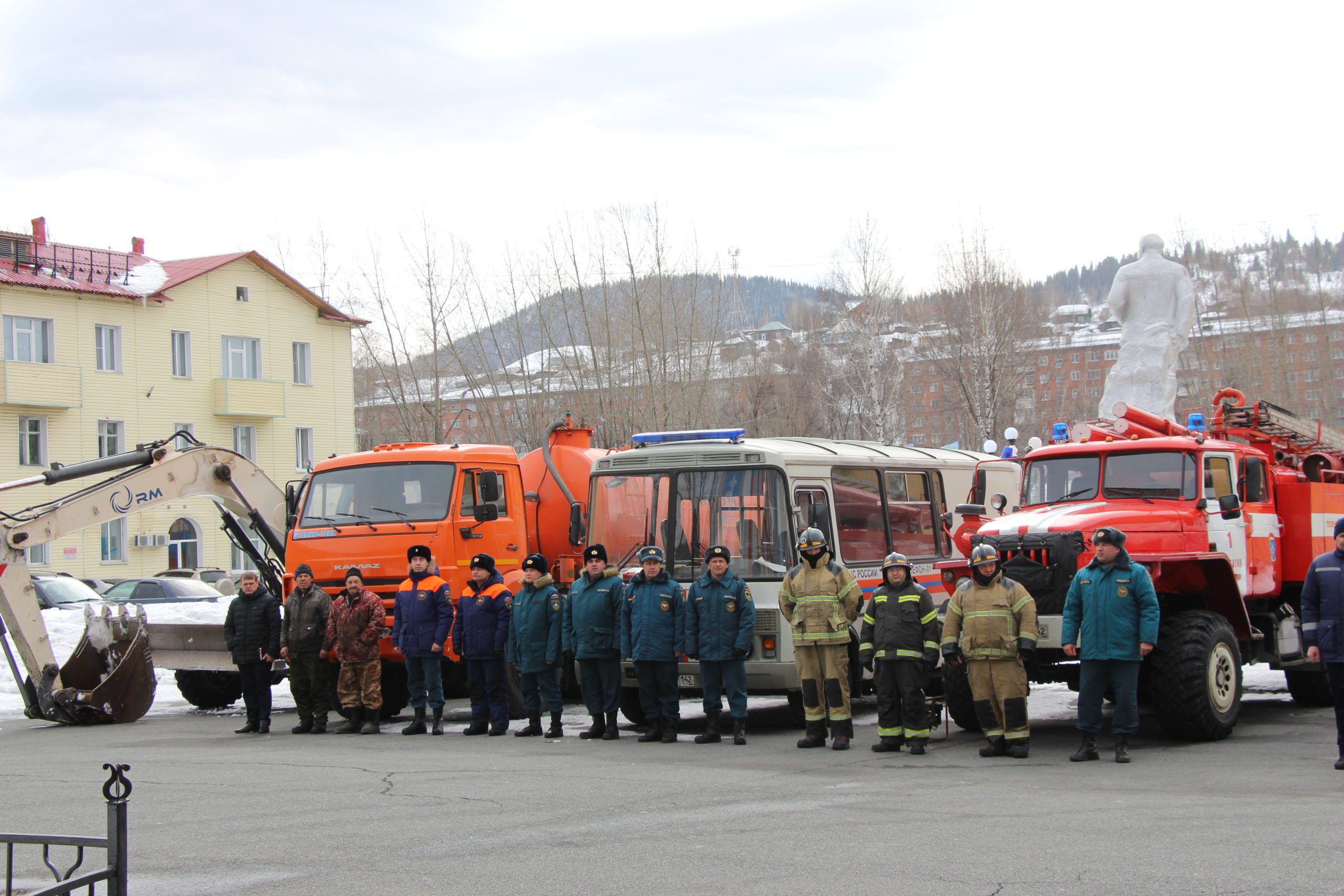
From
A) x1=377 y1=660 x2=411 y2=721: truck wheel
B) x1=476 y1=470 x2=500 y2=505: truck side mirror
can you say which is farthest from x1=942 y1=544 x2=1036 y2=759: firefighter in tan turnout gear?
x1=377 y1=660 x2=411 y2=721: truck wheel

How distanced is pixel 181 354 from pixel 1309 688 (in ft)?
126

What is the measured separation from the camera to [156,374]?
4294cm

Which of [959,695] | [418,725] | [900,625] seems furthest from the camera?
[418,725]

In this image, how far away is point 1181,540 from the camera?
12008mm

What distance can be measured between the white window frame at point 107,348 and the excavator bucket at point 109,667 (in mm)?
28850

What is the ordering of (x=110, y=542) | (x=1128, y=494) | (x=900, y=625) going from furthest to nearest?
1. (x=110, y=542)
2. (x=1128, y=494)
3. (x=900, y=625)

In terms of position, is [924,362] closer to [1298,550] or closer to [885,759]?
[1298,550]

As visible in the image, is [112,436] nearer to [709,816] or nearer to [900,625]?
[900,625]

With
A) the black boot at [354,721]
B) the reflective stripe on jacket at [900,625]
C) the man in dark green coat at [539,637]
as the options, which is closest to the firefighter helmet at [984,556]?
the reflective stripe on jacket at [900,625]

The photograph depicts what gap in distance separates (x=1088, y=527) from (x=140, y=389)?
37.3 m

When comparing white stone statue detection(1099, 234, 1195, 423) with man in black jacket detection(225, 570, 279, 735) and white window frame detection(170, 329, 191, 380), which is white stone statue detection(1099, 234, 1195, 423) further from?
white window frame detection(170, 329, 191, 380)

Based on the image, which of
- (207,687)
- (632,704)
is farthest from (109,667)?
(632,704)

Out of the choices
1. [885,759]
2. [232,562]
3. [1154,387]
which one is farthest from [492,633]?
[232,562]

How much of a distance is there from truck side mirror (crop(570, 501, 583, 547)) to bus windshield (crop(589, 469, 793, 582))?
1.55 ft
